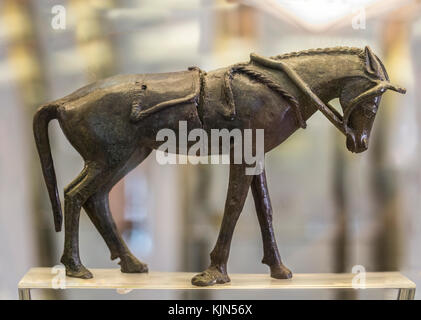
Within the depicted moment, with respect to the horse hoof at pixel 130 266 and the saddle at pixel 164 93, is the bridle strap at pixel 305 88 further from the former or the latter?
the horse hoof at pixel 130 266

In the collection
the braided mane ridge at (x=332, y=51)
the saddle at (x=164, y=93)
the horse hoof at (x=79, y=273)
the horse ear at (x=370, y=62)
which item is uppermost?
the braided mane ridge at (x=332, y=51)

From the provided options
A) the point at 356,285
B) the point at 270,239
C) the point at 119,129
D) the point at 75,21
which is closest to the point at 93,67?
the point at 75,21

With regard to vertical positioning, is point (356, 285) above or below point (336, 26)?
below

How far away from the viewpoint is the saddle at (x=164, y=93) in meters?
1.91

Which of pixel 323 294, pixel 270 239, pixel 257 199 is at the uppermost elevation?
pixel 257 199

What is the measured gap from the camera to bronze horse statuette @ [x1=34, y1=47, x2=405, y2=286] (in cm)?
189

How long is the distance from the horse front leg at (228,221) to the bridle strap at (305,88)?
Answer: 35 cm

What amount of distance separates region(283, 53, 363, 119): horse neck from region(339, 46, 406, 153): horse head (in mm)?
26

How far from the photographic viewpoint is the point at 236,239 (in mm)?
2648

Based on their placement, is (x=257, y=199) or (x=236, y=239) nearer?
(x=257, y=199)

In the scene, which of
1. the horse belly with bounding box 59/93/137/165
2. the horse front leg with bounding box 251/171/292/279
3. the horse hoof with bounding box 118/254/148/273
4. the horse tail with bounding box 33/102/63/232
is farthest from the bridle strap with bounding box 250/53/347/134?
the horse hoof with bounding box 118/254/148/273

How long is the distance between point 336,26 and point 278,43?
0.94ft

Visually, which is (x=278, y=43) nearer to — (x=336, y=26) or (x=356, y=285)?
(x=336, y=26)

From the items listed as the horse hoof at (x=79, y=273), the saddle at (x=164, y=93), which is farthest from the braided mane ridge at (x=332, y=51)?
the horse hoof at (x=79, y=273)
